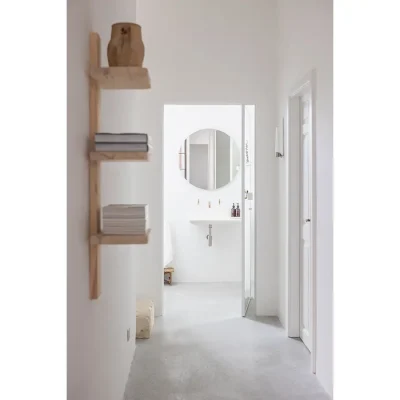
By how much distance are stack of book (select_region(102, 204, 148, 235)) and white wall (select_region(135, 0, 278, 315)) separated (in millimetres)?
2917

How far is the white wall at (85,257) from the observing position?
1.70 metres

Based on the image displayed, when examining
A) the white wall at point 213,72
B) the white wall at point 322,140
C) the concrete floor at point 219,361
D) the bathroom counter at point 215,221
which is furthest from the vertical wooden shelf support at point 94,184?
the bathroom counter at point 215,221

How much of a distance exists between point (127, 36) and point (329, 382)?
90.8 inches

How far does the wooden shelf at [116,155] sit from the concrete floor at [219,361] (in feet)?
5.58

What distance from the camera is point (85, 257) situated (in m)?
1.95

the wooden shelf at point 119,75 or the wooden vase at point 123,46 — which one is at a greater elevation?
the wooden vase at point 123,46

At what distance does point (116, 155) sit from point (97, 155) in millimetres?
72

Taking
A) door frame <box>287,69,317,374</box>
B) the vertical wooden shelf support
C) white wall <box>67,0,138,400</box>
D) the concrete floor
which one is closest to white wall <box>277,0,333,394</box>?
the concrete floor

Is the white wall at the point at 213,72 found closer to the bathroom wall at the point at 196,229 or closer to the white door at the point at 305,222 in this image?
the white door at the point at 305,222

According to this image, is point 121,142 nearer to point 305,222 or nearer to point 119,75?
point 119,75
